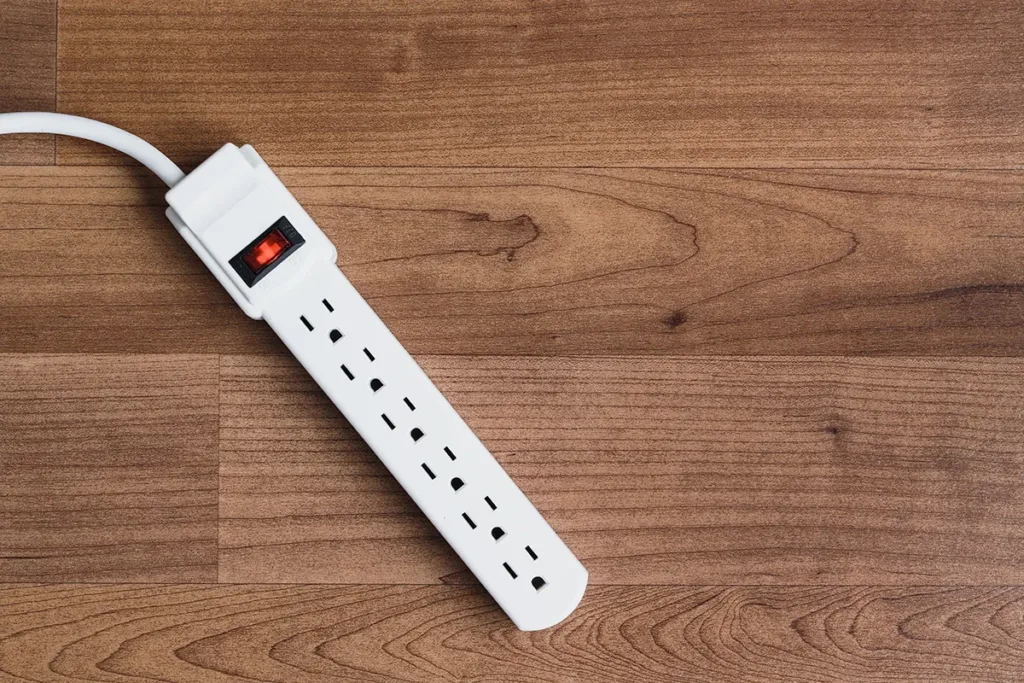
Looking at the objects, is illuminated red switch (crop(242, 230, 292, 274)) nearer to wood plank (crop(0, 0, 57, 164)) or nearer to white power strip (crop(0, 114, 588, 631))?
white power strip (crop(0, 114, 588, 631))

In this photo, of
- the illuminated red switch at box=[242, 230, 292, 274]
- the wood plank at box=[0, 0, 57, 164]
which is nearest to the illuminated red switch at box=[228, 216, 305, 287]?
the illuminated red switch at box=[242, 230, 292, 274]

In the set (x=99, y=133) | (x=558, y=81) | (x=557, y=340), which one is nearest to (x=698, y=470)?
(x=557, y=340)

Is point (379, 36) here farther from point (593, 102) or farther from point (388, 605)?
point (388, 605)

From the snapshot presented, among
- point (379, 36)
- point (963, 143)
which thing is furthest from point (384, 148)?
point (963, 143)

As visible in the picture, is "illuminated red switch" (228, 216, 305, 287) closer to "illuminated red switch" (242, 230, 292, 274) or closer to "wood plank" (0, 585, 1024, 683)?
"illuminated red switch" (242, 230, 292, 274)

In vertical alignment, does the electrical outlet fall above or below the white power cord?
below

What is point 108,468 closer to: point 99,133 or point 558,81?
point 99,133

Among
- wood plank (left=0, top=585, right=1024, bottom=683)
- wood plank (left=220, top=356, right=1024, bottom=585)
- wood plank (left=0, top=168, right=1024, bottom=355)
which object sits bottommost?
wood plank (left=0, top=585, right=1024, bottom=683)

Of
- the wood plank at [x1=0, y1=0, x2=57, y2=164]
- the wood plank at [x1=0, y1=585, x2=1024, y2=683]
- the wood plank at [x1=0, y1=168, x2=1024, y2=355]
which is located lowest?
the wood plank at [x1=0, y1=585, x2=1024, y2=683]
